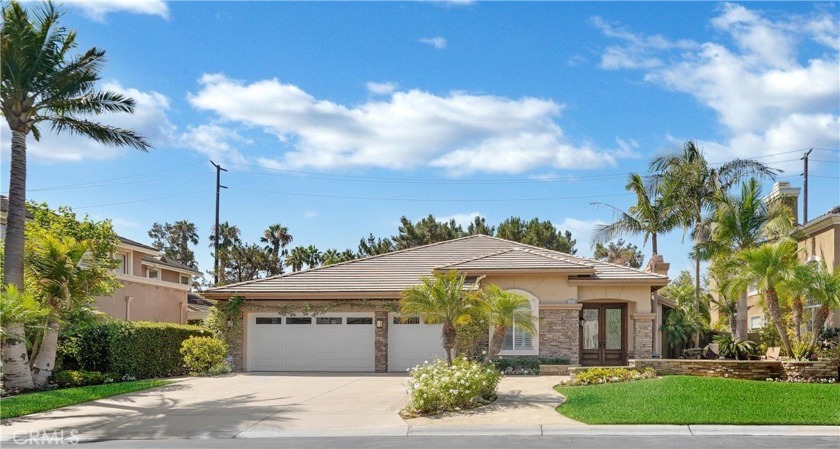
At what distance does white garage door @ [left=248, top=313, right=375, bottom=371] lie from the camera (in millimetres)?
26969

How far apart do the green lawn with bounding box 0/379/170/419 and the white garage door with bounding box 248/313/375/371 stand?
5318 mm

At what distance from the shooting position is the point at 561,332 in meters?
25.7

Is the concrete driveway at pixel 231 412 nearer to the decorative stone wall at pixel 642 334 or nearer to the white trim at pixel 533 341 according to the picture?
the white trim at pixel 533 341

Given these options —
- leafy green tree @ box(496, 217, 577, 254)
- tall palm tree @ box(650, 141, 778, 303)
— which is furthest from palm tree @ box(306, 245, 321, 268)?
tall palm tree @ box(650, 141, 778, 303)

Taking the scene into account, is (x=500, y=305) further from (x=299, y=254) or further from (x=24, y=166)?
(x=299, y=254)

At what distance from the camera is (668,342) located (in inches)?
1143

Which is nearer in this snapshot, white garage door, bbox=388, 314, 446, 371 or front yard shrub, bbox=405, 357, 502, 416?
front yard shrub, bbox=405, 357, 502, 416

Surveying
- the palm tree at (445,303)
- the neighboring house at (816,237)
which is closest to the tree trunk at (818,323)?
the neighboring house at (816,237)

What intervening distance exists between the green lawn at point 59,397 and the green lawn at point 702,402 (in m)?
11.0

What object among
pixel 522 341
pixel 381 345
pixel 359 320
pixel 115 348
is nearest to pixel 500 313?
pixel 522 341

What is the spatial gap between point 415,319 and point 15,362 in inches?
482

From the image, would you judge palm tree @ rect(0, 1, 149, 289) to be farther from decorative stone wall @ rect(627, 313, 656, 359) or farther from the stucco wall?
decorative stone wall @ rect(627, 313, 656, 359)

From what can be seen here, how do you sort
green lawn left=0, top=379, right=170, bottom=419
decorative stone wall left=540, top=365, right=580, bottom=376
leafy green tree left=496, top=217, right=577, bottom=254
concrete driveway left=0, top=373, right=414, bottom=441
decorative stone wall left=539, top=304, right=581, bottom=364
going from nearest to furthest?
concrete driveway left=0, top=373, right=414, bottom=441 < green lawn left=0, top=379, right=170, bottom=419 < decorative stone wall left=540, top=365, right=580, bottom=376 < decorative stone wall left=539, top=304, right=581, bottom=364 < leafy green tree left=496, top=217, right=577, bottom=254

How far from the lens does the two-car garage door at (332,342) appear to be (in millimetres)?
26766
